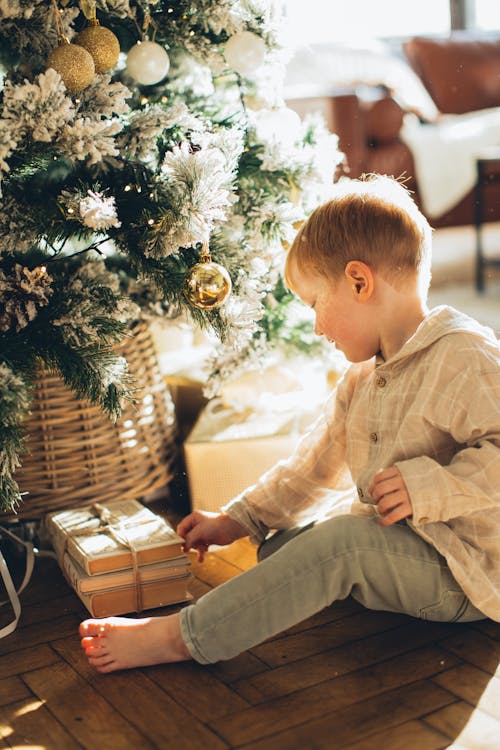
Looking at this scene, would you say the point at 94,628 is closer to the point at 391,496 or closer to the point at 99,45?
the point at 391,496

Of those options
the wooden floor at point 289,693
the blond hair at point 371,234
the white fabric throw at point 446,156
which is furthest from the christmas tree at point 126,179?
the white fabric throw at point 446,156

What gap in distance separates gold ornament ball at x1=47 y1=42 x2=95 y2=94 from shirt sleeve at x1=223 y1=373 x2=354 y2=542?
490mm

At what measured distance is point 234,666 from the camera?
95 centimetres

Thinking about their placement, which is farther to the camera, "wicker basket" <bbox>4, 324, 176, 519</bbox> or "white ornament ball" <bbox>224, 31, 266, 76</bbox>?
"wicker basket" <bbox>4, 324, 176, 519</bbox>

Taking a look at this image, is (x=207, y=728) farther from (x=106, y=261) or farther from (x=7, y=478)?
(x=106, y=261)

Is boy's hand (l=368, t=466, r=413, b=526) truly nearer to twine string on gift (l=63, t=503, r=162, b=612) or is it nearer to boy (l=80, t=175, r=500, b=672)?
boy (l=80, t=175, r=500, b=672)

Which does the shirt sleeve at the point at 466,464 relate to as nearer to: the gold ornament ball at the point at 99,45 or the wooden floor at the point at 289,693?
the wooden floor at the point at 289,693

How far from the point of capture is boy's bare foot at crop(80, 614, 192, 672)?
0.94m

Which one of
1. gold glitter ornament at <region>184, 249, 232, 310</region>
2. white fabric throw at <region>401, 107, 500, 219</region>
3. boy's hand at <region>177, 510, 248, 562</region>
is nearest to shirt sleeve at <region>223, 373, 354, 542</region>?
boy's hand at <region>177, 510, 248, 562</region>

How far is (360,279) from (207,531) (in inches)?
15.7

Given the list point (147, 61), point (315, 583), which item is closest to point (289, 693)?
point (315, 583)

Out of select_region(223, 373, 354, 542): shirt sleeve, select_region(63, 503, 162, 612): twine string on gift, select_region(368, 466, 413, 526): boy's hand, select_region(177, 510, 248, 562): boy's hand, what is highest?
select_region(368, 466, 413, 526): boy's hand

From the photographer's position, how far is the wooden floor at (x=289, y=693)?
81cm

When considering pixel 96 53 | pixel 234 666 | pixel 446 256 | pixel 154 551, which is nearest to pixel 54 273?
pixel 96 53
